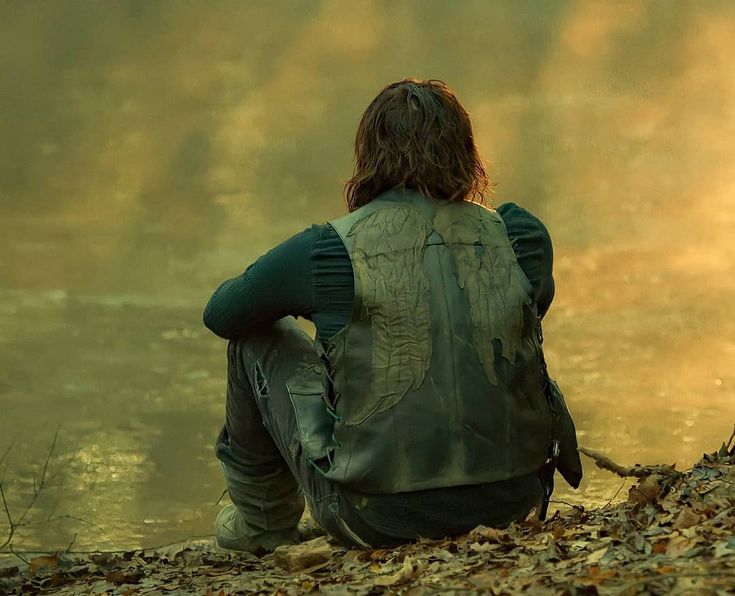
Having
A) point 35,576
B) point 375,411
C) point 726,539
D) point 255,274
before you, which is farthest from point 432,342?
point 35,576

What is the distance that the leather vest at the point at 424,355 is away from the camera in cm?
354

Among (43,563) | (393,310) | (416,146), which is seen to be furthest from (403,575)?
(43,563)

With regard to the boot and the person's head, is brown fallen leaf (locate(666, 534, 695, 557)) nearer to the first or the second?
the person's head

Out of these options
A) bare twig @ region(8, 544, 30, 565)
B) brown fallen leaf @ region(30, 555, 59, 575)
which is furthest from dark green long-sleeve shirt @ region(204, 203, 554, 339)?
bare twig @ region(8, 544, 30, 565)

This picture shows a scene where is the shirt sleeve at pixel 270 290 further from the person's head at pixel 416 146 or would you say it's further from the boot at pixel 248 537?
the boot at pixel 248 537

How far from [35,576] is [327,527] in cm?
147

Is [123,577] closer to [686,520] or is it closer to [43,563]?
[43,563]

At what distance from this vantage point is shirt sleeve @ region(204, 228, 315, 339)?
3.59 metres

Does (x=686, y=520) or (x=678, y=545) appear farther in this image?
(x=686, y=520)

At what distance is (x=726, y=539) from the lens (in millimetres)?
2873

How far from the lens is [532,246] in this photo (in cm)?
385

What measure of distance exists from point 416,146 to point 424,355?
2.25ft

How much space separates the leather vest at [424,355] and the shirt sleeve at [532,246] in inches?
7.3

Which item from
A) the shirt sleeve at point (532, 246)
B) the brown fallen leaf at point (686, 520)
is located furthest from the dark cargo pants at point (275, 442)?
the brown fallen leaf at point (686, 520)
